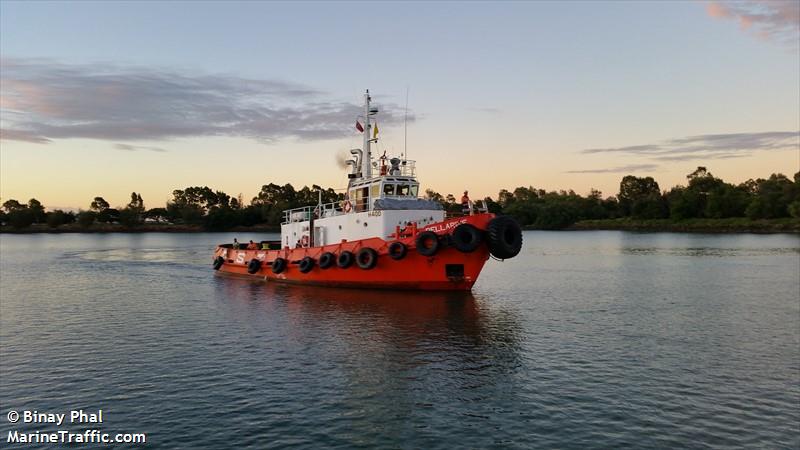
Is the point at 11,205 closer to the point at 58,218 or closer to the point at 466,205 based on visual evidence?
the point at 58,218

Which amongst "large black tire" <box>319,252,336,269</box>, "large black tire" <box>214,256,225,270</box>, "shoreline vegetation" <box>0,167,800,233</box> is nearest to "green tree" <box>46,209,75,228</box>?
"shoreline vegetation" <box>0,167,800,233</box>

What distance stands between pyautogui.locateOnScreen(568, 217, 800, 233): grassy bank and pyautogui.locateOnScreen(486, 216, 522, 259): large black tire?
104772 mm

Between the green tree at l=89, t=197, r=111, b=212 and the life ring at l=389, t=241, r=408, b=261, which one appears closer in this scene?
the life ring at l=389, t=241, r=408, b=261

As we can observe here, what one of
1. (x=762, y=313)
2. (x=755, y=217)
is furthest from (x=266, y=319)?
(x=755, y=217)

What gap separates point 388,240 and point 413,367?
11.5 m

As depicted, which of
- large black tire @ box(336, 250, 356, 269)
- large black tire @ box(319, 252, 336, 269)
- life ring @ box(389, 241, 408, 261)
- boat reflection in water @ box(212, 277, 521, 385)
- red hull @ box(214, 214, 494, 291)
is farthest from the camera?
large black tire @ box(319, 252, 336, 269)

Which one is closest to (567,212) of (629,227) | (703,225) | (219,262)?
(629,227)

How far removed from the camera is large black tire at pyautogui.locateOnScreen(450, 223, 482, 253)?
77.0ft

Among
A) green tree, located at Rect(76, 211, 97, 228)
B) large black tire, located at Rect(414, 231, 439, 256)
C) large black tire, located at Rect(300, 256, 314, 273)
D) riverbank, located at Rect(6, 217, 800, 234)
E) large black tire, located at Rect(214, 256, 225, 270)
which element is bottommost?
large black tire, located at Rect(214, 256, 225, 270)

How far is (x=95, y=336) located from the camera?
1872cm

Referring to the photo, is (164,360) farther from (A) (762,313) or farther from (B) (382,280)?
(A) (762,313)

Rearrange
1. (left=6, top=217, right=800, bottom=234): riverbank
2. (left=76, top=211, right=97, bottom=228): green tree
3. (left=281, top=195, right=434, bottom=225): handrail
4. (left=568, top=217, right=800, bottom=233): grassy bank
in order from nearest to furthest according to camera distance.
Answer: (left=281, top=195, right=434, bottom=225): handrail → (left=568, top=217, right=800, bottom=233): grassy bank → (left=6, top=217, right=800, bottom=234): riverbank → (left=76, top=211, right=97, bottom=228): green tree

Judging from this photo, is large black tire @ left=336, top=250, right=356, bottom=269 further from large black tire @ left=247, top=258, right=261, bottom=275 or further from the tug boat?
large black tire @ left=247, top=258, right=261, bottom=275

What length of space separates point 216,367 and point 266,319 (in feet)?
22.6
